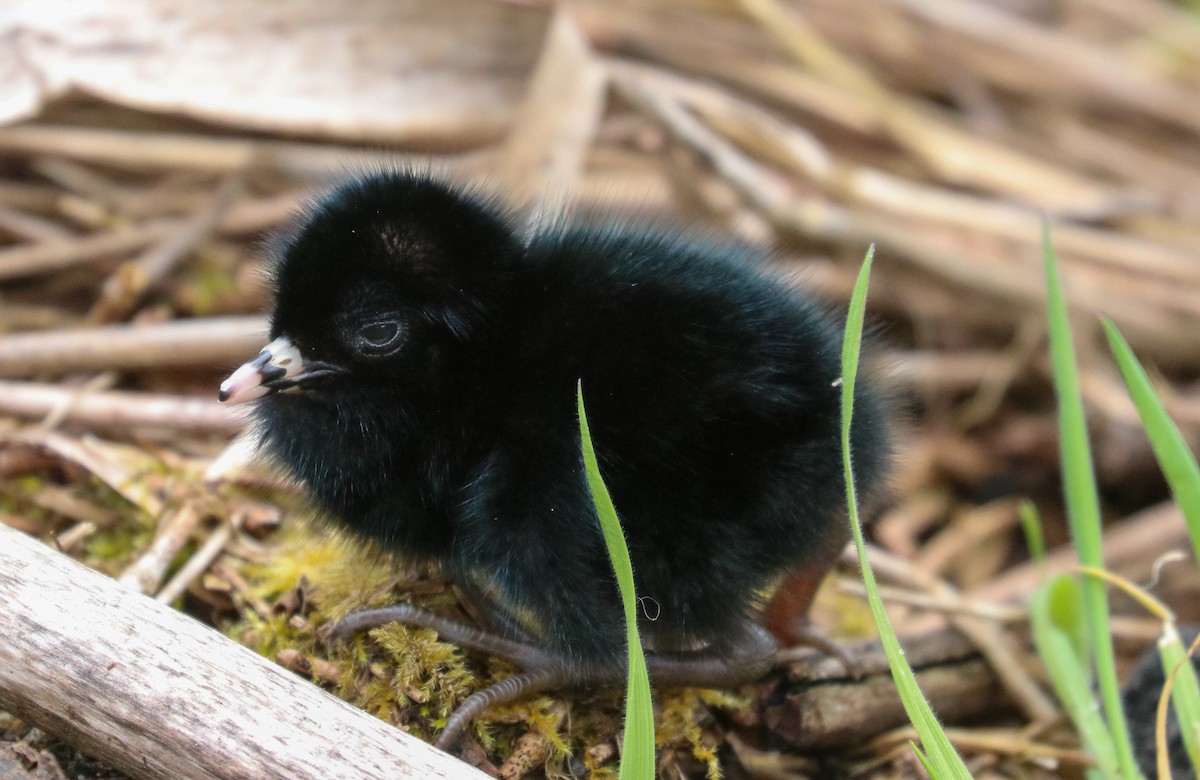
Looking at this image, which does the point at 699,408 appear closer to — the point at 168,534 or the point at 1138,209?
the point at 168,534

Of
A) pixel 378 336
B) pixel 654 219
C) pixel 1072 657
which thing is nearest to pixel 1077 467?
pixel 1072 657

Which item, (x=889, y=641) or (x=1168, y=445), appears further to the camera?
(x=1168, y=445)

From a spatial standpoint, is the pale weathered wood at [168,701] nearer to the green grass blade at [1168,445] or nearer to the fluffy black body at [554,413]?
the fluffy black body at [554,413]

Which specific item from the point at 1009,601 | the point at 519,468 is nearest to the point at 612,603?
the point at 519,468

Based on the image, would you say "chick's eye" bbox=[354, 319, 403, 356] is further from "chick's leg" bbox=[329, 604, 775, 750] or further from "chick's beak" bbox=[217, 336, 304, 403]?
"chick's leg" bbox=[329, 604, 775, 750]

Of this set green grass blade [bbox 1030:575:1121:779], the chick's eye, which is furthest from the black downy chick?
green grass blade [bbox 1030:575:1121:779]

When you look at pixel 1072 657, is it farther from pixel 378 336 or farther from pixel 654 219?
pixel 378 336

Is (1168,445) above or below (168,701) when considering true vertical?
above
